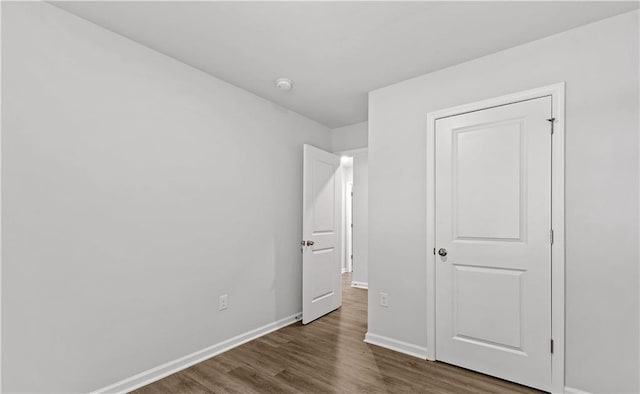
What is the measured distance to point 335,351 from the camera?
2729 mm

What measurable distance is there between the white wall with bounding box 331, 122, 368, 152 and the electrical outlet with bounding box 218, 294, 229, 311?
2472mm

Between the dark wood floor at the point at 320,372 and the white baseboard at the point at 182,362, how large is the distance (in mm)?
52

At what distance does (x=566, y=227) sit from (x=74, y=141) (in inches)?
128

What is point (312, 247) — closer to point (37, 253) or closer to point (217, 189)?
point (217, 189)

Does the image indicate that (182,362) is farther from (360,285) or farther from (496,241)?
(360,285)

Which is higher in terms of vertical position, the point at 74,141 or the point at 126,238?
the point at 74,141

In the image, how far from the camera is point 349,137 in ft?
13.8

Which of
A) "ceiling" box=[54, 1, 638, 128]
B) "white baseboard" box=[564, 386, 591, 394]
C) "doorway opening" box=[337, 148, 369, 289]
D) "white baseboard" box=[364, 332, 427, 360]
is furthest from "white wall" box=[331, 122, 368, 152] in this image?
"white baseboard" box=[564, 386, 591, 394]

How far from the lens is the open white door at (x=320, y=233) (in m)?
3.49

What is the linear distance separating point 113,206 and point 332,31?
1916 millimetres

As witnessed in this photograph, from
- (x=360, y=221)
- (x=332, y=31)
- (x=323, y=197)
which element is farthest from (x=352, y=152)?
(x=332, y=31)

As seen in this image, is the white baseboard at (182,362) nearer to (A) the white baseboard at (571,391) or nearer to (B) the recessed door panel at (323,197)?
(B) the recessed door panel at (323,197)

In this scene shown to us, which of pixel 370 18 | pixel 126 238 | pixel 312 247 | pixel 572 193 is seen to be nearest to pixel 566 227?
pixel 572 193

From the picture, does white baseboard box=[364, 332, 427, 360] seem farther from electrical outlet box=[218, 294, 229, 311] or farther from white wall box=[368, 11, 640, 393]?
electrical outlet box=[218, 294, 229, 311]
